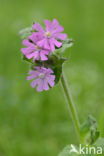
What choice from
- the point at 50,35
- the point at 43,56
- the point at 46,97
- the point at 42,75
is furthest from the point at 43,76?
→ the point at 46,97

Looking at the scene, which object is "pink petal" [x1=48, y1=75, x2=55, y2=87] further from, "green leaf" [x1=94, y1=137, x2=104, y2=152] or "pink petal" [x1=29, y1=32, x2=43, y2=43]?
"green leaf" [x1=94, y1=137, x2=104, y2=152]

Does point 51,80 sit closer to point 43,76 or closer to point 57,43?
point 43,76

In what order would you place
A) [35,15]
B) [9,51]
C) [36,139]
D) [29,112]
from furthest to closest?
[35,15] → [9,51] → [29,112] → [36,139]

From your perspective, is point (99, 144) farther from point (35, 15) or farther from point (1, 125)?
point (35, 15)

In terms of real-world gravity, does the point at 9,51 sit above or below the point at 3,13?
below

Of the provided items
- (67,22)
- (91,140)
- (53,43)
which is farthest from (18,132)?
(67,22)

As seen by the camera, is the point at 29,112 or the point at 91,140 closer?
the point at 91,140

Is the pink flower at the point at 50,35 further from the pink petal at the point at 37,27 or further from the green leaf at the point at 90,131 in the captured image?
the green leaf at the point at 90,131
